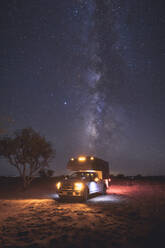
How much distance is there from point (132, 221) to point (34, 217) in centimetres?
368

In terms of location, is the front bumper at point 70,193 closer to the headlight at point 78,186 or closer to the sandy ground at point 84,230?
the headlight at point 78,186

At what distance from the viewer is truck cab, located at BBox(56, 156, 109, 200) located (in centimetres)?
1365

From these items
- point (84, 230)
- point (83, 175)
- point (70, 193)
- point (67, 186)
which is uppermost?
point (83, 175)

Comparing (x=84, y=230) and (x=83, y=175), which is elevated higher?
(x=83, y=175)

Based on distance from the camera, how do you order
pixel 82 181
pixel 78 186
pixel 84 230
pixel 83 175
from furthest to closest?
pixel 83 175
pixel 82 181
pixel 78 186
pixel 84 230

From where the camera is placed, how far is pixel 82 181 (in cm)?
1392

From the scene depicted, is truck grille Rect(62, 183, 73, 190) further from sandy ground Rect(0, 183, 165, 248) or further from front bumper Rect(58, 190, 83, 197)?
sandy ground Rect(0, 183, 165, 248)

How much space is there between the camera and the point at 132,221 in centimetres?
753

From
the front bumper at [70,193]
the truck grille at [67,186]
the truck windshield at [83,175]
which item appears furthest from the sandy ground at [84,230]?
the truck windshield at [83,175]

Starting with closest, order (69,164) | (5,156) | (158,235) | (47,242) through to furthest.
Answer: (47,242)
(158,235)
(69,164)
(5,156)

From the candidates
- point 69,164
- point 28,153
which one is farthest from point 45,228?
point 28,153

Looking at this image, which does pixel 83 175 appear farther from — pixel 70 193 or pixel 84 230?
pixel 84 230

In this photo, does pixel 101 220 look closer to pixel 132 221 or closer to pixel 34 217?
pixel 132 221

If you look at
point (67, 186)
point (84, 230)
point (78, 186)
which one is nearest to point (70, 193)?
point (67, 186)
